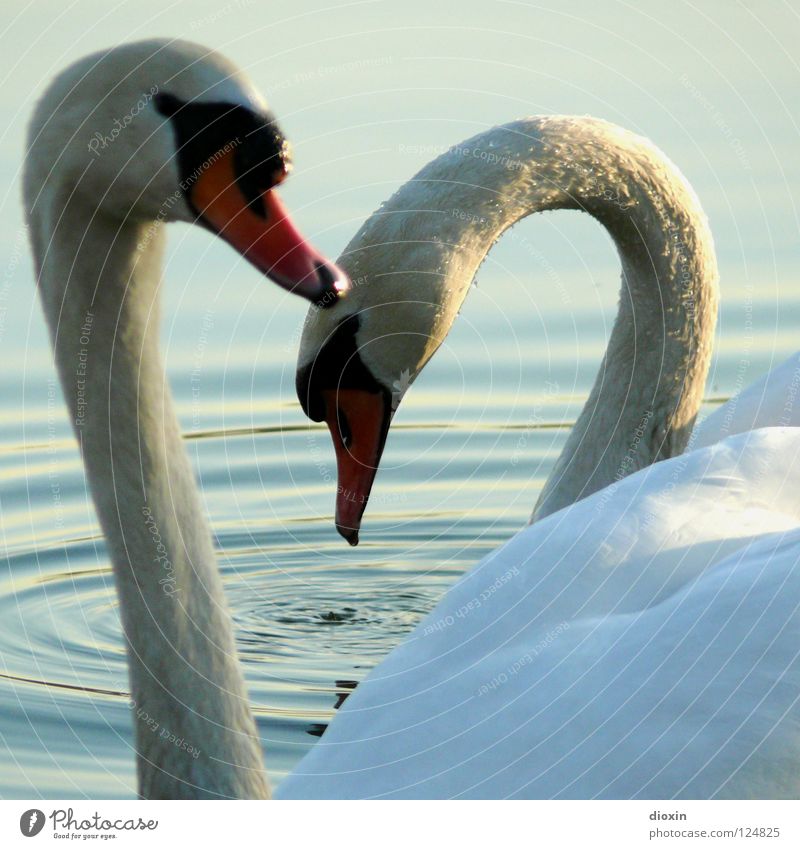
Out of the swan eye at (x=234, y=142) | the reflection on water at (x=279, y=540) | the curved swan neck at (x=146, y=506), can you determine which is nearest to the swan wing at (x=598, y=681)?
the curved swan neck at (x=146, y=506)

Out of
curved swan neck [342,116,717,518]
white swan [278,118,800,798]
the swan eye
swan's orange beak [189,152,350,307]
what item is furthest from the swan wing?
curved swan neck [342,116,717,518]

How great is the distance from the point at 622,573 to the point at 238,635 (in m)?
1.79

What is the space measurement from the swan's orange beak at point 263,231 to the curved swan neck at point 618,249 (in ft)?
3.07

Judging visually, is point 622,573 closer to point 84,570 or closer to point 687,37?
point 687,37

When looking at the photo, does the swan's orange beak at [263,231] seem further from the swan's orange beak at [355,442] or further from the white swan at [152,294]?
the swan's orange beak at [355,442]

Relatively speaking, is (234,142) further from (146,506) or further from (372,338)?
(372,338)

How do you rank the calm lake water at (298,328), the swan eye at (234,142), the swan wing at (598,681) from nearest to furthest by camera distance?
1. the swan wing at (598,681)
2. the swan eye at (234,142)
3. the calm lake water at (298,328)

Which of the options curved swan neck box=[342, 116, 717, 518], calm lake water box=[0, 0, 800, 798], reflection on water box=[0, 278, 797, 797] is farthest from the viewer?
reflection on water box=[0, 278, 797, 797]

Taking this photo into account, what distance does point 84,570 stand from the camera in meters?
4.59

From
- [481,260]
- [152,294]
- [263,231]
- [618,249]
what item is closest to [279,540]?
[618,249]

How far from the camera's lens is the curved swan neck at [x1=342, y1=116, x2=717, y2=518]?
3.42 m

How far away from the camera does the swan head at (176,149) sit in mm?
2361

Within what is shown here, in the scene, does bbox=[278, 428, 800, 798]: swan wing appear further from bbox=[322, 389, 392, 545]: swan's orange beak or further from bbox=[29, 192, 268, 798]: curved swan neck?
bbox=[322, 389, 392, 545]: swan's orange beak

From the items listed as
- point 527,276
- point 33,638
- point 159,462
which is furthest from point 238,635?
point 527,276
